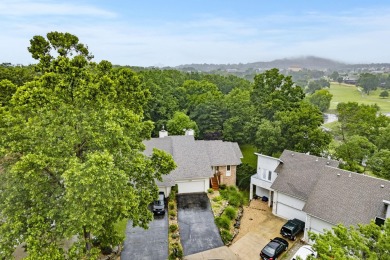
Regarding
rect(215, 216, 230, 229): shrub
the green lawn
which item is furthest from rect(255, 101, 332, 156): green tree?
rect(215, 216, 230, 229): shrub

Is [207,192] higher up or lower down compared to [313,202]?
lower down

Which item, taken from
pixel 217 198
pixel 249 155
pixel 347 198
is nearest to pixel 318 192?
pixel 347 198

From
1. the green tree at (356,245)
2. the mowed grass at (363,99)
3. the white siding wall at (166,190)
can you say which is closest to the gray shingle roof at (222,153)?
the white siding wall at (166,190)

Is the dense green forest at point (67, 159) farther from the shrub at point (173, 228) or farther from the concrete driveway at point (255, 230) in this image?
the concrete driveway at point (255, 230)

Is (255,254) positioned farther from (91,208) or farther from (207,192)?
(91,208)

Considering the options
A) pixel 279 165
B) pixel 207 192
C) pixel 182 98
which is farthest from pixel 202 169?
pixel 182 98

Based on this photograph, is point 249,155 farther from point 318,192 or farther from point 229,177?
point 318,192
